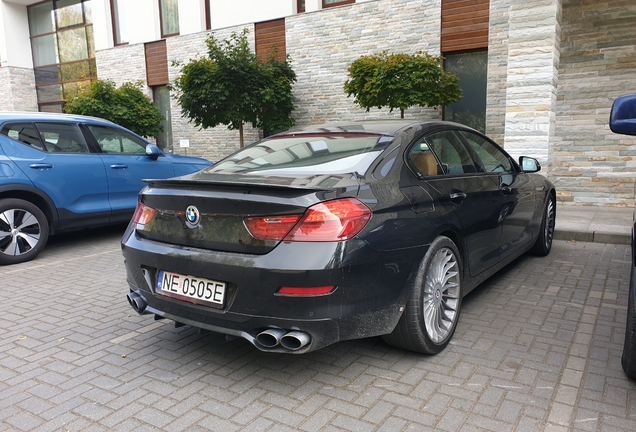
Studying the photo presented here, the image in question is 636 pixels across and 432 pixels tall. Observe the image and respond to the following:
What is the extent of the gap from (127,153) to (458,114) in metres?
7.34

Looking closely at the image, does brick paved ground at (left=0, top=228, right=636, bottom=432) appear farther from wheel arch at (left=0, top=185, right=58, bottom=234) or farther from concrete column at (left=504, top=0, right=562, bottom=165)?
concrete column at (left=504, top=0, right=562, bottom=165)

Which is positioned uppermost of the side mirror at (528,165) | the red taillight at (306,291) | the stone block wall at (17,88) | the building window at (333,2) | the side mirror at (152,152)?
the building window at (333,2)

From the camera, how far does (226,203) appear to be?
2.74 metres

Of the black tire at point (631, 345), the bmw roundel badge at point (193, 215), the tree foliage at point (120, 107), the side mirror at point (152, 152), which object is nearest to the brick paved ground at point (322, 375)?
the black tire at point (631, 345)

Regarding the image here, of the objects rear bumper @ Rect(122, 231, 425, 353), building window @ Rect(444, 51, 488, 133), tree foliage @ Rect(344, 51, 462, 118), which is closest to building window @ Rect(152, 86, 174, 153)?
tree foliage @ Rect(344, 51, 462, 118)

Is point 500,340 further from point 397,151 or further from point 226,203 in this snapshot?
point 226,203

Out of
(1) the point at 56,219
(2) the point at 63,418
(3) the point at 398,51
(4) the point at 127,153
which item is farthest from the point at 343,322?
(3) the point at 398,51

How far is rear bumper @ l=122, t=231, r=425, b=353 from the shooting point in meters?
2.53

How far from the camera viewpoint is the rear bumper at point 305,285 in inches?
99.6

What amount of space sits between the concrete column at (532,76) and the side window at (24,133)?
6800mm

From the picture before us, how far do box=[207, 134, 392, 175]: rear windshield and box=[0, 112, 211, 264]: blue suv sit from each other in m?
3.50

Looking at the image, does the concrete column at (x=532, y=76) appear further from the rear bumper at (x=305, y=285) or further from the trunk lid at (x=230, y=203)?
the trunk lid at (x=230, y=203)

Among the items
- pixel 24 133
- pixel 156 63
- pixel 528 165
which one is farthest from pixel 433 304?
pixel 156 63

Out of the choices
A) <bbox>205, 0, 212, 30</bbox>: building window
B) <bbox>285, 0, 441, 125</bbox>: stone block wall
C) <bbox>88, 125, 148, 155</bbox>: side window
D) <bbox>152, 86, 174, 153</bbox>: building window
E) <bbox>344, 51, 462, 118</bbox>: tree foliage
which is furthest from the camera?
<bbox>152, 86, 174, 153</bbox>: building window
